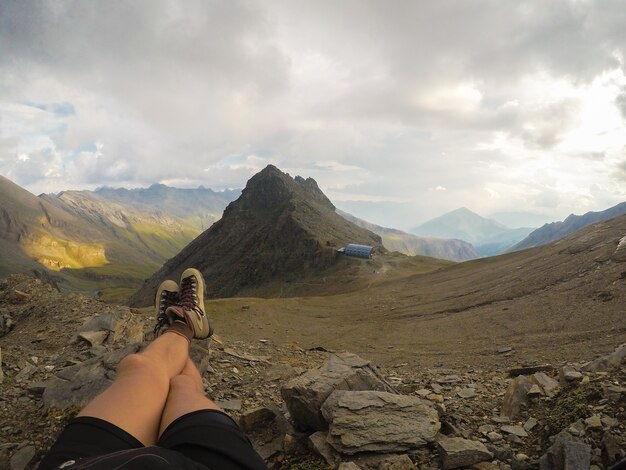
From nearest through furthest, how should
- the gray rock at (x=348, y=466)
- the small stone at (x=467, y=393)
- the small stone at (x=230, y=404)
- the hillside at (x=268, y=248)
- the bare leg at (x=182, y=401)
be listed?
the bare leg at (x=182, y=401) < the gray rock at (x=348, y=466) < the small stone at (x=230, y=404) < the small stone at (x=467, y=393) < the hillside at (x=268, y=248)

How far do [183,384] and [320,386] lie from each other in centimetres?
257

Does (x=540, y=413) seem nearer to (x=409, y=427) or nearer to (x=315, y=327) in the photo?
(x=409, y=427)

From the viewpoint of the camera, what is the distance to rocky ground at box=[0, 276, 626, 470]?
4.73m

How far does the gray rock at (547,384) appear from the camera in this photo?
21.8ft

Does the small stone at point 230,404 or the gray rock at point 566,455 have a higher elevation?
the gray rock at point 566,455

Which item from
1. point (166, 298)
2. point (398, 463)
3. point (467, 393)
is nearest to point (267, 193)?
point (166, 298)

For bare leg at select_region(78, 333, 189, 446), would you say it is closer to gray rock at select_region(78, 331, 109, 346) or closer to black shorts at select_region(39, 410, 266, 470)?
black shorts at select_region(39, 410, 266, 470)

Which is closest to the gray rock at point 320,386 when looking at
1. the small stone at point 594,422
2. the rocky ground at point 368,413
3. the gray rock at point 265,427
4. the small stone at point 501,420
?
the rocky ground at point 368,413

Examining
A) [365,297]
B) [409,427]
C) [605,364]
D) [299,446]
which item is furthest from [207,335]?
[365,297]

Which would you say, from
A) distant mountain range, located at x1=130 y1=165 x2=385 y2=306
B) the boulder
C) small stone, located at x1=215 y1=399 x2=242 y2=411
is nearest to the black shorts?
small stone, located at x1=215 y1=399 x2=242 y2=411

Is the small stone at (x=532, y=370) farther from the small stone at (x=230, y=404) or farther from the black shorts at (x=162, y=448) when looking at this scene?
the black shorts at (x=162, y=448)

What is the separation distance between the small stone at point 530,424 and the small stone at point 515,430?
8 centimetres

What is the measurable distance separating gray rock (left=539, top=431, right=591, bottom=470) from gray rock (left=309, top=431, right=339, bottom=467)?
2.60m

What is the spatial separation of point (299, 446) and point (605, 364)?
7084 millimetres
